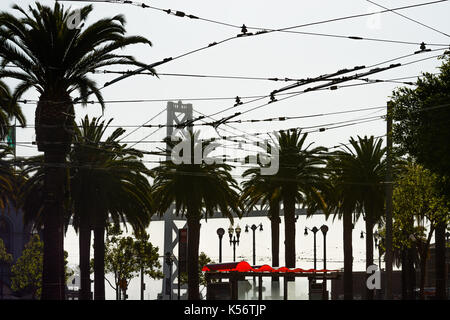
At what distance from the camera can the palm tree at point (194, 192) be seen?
4891 cm

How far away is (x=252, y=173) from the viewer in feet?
176

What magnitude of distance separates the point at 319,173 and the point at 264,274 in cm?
1995

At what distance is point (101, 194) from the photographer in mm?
47969

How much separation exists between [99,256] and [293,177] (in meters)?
A: 13.9

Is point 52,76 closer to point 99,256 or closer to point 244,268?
point 244,268

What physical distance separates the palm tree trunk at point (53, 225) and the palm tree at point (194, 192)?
51.2ft

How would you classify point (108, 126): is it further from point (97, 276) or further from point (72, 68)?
point (72, 68)

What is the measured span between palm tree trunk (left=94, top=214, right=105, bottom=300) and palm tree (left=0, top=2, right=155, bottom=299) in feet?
52.5

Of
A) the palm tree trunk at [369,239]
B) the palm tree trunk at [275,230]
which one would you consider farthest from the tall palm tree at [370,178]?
the palm tree trunk at [275,230]

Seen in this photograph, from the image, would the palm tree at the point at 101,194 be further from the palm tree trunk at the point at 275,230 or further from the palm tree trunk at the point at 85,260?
the palm tree trunk at the point at 275,230

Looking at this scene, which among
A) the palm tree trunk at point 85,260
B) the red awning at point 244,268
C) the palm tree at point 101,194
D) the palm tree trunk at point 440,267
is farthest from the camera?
the palm tree trunk at point 85,260

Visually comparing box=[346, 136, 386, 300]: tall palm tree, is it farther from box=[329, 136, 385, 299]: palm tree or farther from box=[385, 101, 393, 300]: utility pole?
box=[385, 101, 393, 300]: utility pole
